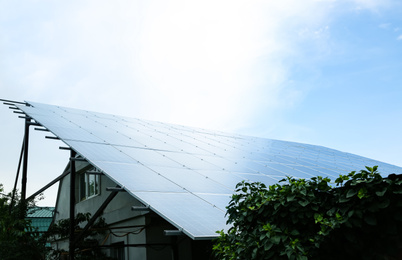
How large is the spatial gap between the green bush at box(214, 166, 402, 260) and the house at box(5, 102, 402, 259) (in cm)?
102

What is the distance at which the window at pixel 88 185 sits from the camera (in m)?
14.0

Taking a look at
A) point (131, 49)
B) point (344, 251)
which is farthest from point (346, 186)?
point (131, 49)

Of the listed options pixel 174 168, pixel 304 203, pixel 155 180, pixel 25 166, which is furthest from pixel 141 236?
pixel 304 203

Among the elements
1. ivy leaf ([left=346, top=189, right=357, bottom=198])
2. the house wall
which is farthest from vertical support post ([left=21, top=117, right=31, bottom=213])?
Result: ivy leaf ([left=346, top=189, right=357, bottom=198])

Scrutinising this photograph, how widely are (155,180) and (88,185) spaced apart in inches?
292

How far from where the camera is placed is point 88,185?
1462 cm

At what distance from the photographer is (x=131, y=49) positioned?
23891 mm

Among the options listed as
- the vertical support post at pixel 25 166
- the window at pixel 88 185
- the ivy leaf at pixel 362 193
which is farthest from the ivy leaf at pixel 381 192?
the window at pixel 88 185

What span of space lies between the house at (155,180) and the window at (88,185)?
0.12 feet

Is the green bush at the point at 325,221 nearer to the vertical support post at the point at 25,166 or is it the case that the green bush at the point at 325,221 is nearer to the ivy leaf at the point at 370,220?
the ivy leaf at the point at 370,220

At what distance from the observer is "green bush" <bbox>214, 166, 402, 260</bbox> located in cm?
440

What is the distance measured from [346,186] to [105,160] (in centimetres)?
519

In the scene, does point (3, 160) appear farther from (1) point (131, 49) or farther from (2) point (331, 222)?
(2) point (331, 222)

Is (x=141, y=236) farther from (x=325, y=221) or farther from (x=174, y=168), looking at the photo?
(x=325, y=221)
